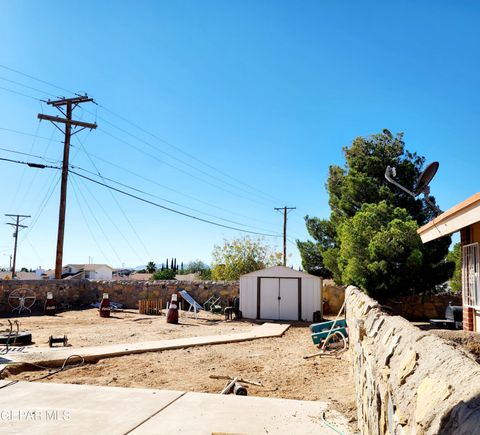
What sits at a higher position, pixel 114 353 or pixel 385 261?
pixel 385 261

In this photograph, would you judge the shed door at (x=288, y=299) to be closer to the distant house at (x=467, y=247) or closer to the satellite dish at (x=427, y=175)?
the distant house at (x=467, y=247)

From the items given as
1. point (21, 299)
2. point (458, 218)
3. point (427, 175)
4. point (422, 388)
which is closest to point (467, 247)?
point (427, 175)

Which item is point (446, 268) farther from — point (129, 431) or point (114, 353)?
point (129, 431)

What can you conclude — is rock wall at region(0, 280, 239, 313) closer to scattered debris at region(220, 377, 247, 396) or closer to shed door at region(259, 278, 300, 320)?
shed door at region(259, 278, 300, 320)

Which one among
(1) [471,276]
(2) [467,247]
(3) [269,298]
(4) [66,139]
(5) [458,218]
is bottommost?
(3) [269,298]

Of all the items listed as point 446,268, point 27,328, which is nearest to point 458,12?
point 446,268

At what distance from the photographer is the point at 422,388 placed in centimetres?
185

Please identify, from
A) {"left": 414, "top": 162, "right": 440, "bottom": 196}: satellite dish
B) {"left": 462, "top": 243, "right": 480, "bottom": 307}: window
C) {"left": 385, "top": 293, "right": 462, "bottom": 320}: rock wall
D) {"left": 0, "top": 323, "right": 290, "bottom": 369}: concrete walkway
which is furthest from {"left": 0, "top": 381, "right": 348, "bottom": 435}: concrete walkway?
{"left": 385, "top": 293, "right": 462, "bottom": 320}: rock wall

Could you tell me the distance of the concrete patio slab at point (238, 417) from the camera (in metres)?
4.27

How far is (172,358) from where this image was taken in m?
8.95

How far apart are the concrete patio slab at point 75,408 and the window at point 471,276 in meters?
5.52

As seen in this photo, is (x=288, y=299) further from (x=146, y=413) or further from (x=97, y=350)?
(x=146, y=413)

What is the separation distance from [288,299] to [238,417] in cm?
1333

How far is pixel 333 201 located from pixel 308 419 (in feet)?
61.2
